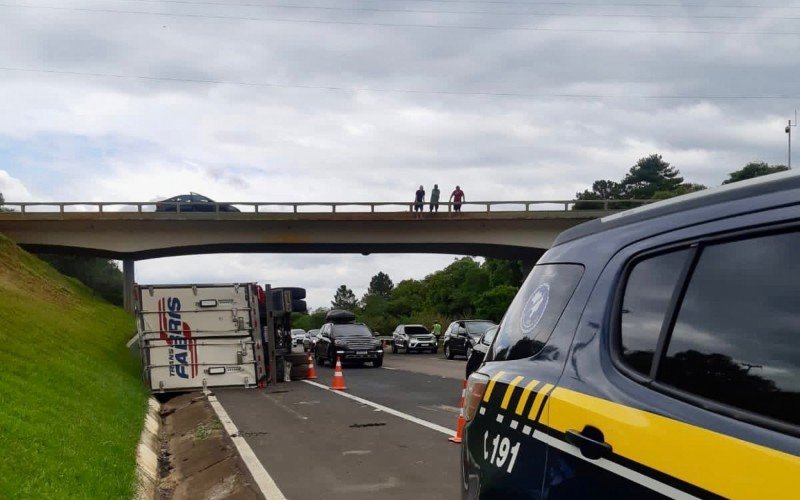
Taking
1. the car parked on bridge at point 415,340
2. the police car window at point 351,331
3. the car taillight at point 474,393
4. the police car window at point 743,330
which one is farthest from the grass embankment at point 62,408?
the car parked on bridge at point 415,340

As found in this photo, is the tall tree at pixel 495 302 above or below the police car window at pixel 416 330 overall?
above

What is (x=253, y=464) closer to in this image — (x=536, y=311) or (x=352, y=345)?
(x=536, y=311)

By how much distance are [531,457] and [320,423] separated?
11029 millimetres

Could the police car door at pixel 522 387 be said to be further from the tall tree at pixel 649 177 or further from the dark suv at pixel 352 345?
the tall tree at pixel 649 177

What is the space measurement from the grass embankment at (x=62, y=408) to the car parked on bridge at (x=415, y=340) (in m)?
23.5

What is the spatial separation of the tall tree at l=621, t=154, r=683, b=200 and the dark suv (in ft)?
200

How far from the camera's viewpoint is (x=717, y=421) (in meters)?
2.12

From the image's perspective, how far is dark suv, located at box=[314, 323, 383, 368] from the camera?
3033 centimetres

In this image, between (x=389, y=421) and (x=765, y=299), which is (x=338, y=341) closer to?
(x=389, y=421)

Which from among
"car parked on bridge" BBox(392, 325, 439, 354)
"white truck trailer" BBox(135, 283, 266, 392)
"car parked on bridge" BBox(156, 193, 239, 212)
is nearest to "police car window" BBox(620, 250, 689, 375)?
"white truck trailer" BBox(135, 283, 266, 392)

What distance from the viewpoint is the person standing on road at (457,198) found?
44909mm

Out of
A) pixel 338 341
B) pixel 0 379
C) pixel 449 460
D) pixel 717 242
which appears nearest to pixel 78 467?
pixel 0 379

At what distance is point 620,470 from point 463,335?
31744mm

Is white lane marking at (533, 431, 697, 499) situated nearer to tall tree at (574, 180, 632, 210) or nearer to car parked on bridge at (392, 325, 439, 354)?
car parked on bridge at (392, 325, 439, 354)
